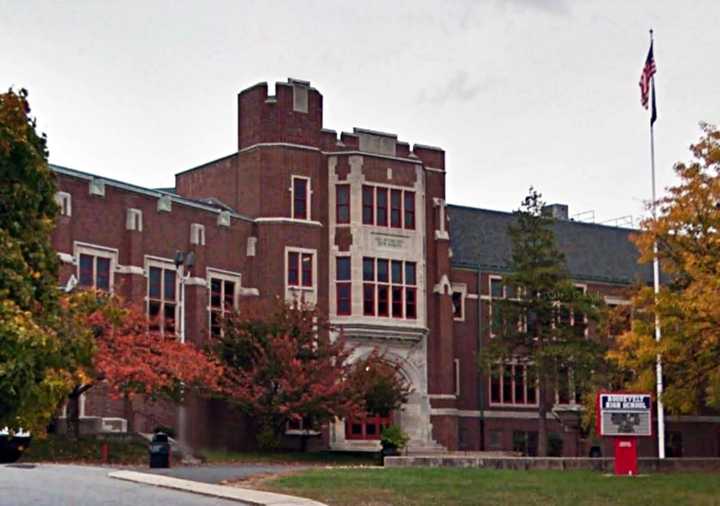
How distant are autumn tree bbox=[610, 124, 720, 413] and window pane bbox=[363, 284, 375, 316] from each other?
20.8 metres

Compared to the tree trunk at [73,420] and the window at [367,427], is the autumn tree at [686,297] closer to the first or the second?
the tree trunk at [73,420]

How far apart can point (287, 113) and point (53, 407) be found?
4005 cm

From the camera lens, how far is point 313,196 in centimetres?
5603

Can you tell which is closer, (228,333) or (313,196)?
(228,333)

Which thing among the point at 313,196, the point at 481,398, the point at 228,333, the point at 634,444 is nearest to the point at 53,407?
the point at 634,444

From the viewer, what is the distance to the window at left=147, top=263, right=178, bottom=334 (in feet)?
164

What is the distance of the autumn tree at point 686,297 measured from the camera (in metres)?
32.3

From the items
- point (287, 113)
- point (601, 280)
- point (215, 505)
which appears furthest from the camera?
point (601, 280)

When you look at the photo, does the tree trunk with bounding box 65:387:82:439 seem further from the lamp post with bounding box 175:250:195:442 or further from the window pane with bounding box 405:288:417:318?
the window pane with bounding box 405:288:417:318

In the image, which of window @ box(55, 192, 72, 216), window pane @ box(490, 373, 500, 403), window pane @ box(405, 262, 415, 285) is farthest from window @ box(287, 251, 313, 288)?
window pane @ box(490, 373, 500, 403)

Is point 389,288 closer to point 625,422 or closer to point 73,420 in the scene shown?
point 73,420

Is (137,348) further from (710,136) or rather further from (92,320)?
(710,136)

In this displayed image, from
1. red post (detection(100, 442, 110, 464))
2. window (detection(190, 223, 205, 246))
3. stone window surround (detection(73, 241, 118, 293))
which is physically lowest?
red post (detection(100, 442, 110, 464))

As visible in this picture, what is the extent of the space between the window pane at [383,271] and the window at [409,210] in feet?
6.87
